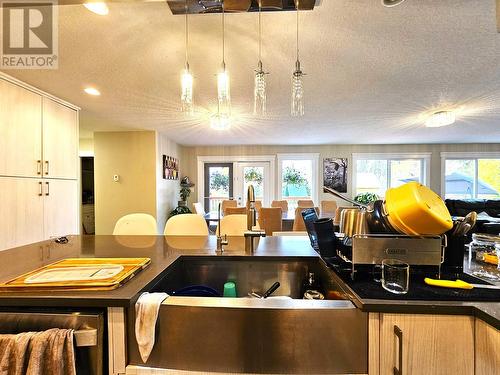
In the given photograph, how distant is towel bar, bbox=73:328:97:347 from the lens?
73cm

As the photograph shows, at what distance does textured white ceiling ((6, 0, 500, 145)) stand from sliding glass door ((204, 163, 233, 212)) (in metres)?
3.03

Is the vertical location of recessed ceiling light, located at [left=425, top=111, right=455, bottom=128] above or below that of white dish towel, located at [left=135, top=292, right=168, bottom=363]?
above

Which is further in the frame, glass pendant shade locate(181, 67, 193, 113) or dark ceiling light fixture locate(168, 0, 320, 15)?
glass pendant shade locate(181, 67, 193, 113)

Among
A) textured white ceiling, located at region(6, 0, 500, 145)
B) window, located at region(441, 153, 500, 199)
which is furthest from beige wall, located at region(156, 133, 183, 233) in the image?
window, located at region(441, 153, 500, 199)

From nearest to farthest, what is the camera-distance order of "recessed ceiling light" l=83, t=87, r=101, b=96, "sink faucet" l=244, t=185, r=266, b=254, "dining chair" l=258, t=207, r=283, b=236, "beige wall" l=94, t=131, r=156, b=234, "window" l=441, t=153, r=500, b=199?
"sink faucet" l=244, t=185, r=266, b=254 < "recessed ceiling light" l=83, t=87, r=101, b=96 < "dining chair" l=258, t=207, r=283, b=236 < "beige wall" l=94, t=131, r=156, b=234 < "window" l=441, t=153, r=500, b=199

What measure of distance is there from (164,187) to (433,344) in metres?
5.11

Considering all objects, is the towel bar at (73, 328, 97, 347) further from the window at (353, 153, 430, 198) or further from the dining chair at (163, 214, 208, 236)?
the window at (353, 153, 430, 198)

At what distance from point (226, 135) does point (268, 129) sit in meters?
1.00

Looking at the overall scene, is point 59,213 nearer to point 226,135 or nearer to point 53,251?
point 53,251

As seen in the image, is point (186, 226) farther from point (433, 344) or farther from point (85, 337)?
point (433, 344)

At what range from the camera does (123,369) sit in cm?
77

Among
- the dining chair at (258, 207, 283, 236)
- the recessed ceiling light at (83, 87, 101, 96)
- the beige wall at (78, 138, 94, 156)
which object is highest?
the recessed ceiling light at (83, 87, 101, 96)

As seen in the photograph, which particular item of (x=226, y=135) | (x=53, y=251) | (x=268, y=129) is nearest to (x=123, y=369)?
(x=53, y=251)

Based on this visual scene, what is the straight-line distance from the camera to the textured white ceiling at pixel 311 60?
4.97 ft
